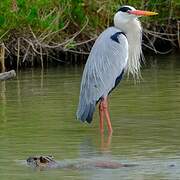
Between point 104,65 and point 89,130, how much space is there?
3.14ft

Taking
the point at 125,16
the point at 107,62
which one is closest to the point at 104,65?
the point at 107,62

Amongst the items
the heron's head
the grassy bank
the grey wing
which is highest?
the heron's head

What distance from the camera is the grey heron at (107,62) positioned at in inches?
427

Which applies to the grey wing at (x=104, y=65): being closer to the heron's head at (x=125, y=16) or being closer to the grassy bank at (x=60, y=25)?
the heron's head at (x=125, y=16)

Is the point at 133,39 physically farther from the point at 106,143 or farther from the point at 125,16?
the point at 106,143

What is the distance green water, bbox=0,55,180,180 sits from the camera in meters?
8.16

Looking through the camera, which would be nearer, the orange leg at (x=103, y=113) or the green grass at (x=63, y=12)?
the orange leg at (x=103, y=113)

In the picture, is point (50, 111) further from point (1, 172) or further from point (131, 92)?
point (1, 172)

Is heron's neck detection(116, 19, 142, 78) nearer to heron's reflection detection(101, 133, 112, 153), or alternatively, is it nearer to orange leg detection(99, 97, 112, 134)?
orange leg detection(99, 97, 112, 134)

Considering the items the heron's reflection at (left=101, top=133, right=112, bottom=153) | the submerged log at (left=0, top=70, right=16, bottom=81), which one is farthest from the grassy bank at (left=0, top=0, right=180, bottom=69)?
the submerged log at (left=0, top=70, right=16, bottom=81)

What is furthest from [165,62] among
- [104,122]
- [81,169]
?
[81,169]

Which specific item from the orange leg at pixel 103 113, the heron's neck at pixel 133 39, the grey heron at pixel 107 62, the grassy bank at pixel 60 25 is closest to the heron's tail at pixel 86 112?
the grey heron at pixel 107 62

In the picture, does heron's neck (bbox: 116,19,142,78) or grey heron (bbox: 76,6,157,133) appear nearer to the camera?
grey heron (bbox: 76,6,157,133)

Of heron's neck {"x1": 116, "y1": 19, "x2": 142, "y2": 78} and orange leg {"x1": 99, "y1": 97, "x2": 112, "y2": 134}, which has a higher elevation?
heron's neck {"x1": 116, "y1": 19, "x2": 142, "y2": 78}
